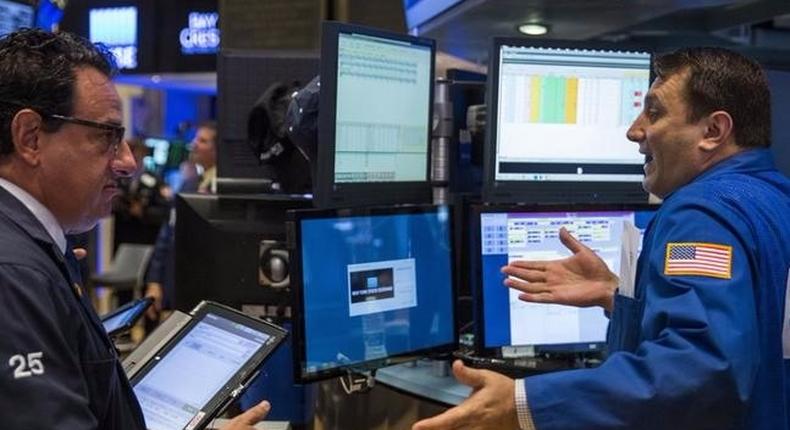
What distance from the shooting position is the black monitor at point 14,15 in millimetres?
2982

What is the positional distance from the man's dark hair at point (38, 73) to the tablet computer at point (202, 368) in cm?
68

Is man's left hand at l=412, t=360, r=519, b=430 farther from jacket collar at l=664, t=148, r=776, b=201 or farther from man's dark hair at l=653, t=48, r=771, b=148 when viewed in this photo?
man's dark hair at l=653, t=48, r=771, b=148

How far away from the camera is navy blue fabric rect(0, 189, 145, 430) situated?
1261 millimetres

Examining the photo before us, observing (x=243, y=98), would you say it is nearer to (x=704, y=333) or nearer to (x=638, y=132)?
(x=638, y=132)

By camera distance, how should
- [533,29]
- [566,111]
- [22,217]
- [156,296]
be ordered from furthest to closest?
[156,296] < [533,29] < [566,111] < [22,217]

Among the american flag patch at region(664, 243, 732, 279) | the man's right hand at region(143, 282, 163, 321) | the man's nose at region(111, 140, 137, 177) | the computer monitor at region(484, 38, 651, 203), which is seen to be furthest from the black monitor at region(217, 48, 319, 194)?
the man's right hand at region(143, 282, 163, 321)

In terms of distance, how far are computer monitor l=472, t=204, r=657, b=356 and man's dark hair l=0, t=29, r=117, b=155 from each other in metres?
1.18

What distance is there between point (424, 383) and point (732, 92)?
3.42 feet

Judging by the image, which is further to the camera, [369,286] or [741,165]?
[369,286]

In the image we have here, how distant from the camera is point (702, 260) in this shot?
5.13ft

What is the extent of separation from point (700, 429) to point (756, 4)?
77.4 inches

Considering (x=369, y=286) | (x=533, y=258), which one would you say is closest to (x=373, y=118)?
(x=369, y=286)

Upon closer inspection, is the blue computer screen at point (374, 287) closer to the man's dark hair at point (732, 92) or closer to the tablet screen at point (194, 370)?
the tablet screen at point (194, 370)

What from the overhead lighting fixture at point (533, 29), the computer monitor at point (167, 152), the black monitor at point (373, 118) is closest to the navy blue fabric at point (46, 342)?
the black monitor at point (373, 118)
